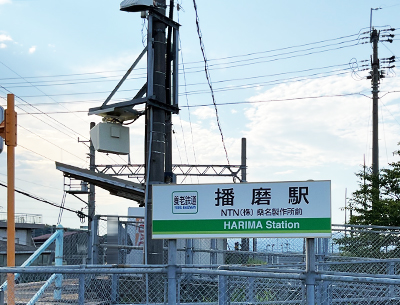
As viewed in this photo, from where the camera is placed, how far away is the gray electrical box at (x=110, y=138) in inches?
421

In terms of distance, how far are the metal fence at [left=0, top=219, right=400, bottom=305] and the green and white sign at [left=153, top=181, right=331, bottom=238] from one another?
0.69ft

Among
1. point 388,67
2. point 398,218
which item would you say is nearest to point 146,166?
Result: point 398,218

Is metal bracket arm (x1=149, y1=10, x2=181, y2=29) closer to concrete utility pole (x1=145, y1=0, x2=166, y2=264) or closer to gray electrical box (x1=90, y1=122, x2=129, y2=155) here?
concrete utility pole (x1=145, y1=0, x2=166, y2=264)

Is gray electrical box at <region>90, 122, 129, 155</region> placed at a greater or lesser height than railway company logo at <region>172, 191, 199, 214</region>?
greater

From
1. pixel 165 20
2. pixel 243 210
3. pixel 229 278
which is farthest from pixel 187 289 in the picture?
pixel 165 20

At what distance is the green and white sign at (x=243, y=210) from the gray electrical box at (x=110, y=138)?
514 cm

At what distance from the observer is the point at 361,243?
16484 millimetres

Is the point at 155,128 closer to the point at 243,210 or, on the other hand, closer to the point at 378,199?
the point at 243,210

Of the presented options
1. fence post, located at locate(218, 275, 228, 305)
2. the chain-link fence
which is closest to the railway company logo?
the chain-link fence

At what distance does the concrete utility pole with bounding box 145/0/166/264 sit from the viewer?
9969 millimetres

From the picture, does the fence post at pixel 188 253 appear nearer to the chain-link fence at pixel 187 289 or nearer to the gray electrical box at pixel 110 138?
the chain-link fence at pixel 187 289

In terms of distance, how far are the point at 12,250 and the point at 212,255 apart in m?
5.80

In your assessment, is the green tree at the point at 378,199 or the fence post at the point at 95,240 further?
the green tree at the point at 378,199

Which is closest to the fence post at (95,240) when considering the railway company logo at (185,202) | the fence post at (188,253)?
the fence post at (188,253)
